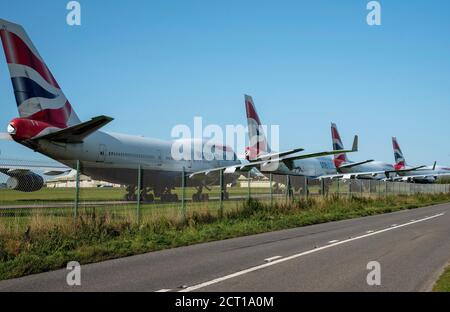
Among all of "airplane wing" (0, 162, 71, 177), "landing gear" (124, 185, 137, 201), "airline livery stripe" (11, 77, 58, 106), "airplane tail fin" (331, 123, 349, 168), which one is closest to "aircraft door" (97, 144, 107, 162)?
"landing gear" (124, 185, 137, 201)

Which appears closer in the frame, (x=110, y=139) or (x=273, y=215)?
(x=273, y=215)

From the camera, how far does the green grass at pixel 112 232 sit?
10.2 metres

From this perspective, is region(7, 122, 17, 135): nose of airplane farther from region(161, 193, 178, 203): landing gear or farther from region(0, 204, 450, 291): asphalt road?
region(0, 204, 450, 291): asphalt road

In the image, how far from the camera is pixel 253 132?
3931 centimetres

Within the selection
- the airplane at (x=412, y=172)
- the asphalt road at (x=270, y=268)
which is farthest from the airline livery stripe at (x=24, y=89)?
the airplane at (x=412, y=172)

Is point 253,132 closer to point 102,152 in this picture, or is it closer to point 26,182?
point 102,152

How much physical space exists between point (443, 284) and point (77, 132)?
20788 mm

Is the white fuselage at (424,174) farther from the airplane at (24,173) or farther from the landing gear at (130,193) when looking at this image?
the airplane at (24,173)

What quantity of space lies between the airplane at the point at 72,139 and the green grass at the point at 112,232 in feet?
13.6

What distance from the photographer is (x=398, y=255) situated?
10.9 m
